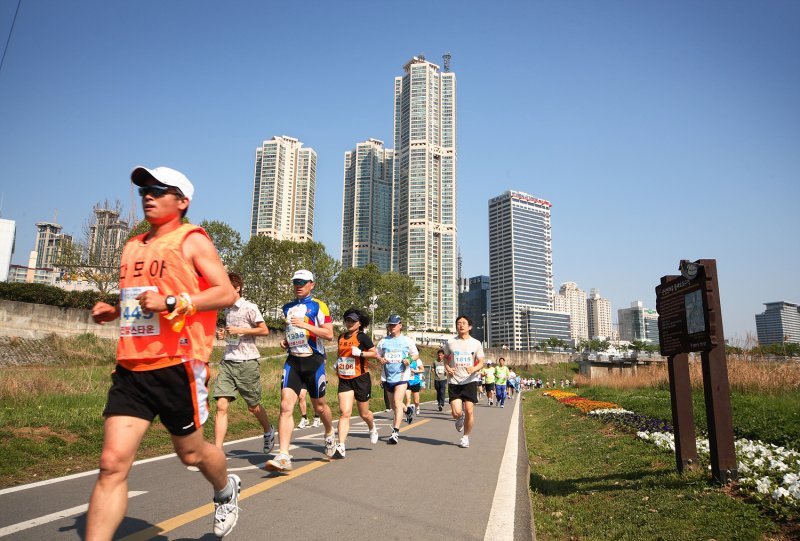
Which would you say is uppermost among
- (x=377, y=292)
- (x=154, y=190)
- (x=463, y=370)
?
(x=377, y=292)

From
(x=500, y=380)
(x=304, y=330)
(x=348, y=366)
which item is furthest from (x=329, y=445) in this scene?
(x=500, y=380)

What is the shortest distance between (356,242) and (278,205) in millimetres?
29857

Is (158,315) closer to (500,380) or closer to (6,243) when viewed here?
(500,380)

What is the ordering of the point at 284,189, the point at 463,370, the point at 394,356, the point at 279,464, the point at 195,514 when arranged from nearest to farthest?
the point at 195,514, the point at 279,464, the point at 463,370, the point at 394,356, the point at 284,189

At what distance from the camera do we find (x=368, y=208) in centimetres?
16638

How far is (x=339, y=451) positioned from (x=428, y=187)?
5702 inches

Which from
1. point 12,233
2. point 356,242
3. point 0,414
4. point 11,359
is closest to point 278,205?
point 356,242

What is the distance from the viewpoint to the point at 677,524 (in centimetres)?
464

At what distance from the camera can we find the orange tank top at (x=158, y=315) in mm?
3096

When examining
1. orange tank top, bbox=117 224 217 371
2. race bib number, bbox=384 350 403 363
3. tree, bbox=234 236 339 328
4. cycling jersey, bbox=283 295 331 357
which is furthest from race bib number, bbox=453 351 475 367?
tree, bbox=234 236 339 328

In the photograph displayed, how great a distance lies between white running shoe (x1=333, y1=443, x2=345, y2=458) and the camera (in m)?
7.53

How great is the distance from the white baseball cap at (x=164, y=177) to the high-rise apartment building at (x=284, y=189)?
143 metres

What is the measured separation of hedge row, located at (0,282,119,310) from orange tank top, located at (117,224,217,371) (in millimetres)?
32182

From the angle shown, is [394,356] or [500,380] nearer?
[394,356]
